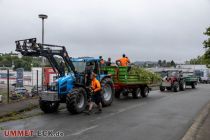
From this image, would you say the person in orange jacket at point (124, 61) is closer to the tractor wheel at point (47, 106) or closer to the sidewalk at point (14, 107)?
the sidewalk at point (14, 107)

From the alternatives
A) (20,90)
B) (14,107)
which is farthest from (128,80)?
(20,90)

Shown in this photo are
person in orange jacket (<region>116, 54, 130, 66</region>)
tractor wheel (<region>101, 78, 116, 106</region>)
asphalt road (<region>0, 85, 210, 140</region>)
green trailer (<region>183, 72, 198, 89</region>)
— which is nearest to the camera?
asphalt road (<region>0, 85, 210, 140</region>)

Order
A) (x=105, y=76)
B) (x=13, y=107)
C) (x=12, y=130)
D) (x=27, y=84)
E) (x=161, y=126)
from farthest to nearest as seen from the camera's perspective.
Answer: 1. (x=27, y=84)
2. (x=105, y=76)
3. (x=13, y=107)
4. (x=161, y=126)
5. (x=12, y=130)

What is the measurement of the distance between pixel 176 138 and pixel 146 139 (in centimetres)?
92

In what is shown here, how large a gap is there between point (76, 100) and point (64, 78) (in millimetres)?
1246

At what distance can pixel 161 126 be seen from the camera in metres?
11.4

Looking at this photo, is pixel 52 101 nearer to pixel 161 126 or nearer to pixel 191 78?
pixel 161 126

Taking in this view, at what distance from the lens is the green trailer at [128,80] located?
19641mm

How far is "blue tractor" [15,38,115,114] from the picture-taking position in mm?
13508

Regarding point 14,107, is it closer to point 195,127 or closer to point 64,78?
point 64,78

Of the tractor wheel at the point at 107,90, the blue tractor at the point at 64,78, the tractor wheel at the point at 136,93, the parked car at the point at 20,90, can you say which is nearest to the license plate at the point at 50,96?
the blue tractor at the point at 64,78

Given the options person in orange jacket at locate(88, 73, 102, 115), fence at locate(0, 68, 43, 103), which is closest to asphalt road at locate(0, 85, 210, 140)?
person in orange jacket at locate(88, 73, 102, 115)

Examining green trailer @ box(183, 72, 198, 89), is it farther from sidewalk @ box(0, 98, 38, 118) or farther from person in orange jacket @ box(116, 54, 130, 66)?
sidewalk @ box(0, 98, 38, 118)

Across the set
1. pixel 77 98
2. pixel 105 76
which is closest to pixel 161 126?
pixel 77 98
